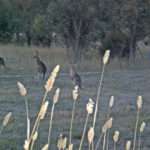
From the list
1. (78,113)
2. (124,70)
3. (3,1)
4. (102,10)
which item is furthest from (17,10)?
(78,113)

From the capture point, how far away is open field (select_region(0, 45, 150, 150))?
12977 millimetres

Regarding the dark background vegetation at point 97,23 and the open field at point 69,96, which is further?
the dark background vegetation at point 97,23

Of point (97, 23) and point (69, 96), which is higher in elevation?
point (69, 96)

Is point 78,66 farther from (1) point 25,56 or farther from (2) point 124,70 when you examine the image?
(1) point 25,56

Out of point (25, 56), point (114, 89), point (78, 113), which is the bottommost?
point (25, 56)

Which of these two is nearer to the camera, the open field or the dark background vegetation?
the open field

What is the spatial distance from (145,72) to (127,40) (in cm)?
718

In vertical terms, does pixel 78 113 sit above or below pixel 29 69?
above

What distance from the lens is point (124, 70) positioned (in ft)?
109

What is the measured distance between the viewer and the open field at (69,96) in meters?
13.0

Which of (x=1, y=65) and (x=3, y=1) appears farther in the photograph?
(x=3, y=1)

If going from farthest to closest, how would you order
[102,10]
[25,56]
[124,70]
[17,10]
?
[17,10]
[25,56]
[102,10]
[124,70]

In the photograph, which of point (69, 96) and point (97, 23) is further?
point (97, 23)

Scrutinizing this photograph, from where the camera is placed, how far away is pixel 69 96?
20062mm
